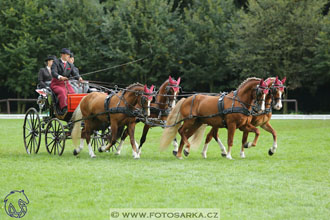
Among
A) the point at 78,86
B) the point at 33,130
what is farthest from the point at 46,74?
the point at 33,130

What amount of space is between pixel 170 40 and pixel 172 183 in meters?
26.4

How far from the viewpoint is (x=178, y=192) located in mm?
8453

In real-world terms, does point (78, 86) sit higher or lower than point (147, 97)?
higher

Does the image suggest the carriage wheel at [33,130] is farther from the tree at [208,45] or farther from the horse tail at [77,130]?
the tree at [208,45]

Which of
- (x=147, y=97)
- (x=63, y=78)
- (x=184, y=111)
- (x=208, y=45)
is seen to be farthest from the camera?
(x=208, y=45)

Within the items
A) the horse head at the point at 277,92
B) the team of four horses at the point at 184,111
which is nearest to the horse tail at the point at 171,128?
the team of four horses at the point at 184,111

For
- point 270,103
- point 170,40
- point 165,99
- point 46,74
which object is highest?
point 170,40

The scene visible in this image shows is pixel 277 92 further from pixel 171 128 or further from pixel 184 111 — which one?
pixel 171 128

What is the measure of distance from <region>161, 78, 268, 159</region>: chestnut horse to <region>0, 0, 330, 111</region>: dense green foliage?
742 inches

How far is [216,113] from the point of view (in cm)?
1279

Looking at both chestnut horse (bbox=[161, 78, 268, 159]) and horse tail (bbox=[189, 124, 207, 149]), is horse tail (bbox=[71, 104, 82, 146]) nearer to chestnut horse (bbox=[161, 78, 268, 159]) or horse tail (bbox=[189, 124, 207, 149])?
chestnut horse (bbox=[161, 78, 268, 159])

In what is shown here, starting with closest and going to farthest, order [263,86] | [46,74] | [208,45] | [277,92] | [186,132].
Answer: [263,86]
[277,92]
[186,132]
[46,74]
[208,45]

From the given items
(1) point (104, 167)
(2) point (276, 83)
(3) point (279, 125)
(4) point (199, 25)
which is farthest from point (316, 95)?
(1) point (104, 167)

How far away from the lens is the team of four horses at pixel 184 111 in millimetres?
12531
